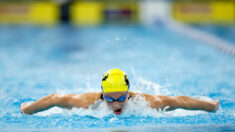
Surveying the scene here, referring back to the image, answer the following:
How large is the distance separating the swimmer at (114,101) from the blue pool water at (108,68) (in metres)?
0.09

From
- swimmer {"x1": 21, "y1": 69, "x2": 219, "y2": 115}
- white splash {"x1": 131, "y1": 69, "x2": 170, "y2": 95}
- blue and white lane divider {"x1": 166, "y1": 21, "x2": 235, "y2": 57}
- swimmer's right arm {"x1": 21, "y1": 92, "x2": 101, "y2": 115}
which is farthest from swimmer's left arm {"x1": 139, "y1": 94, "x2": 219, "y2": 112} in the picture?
blue and white lane divider {"x1": 166, "y1": 21, "x2": 235, "y2": 57}

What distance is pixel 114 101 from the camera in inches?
147

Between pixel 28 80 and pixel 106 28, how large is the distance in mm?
6195

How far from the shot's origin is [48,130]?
3590mm

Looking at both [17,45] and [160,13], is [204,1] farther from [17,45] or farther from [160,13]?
[17,45]

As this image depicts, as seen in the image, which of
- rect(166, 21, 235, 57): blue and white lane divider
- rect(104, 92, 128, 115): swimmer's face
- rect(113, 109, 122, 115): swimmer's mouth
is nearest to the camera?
rect(104, 92, 128, 115): swimmer's face

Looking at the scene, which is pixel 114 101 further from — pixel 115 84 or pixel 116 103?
pixel 115 84

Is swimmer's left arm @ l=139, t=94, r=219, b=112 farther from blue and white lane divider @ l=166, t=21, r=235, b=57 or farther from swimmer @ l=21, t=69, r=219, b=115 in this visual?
blue and white lane divider @ l=166, t=21, r=235, b=57

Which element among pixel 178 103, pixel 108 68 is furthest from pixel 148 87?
pixel 108 68

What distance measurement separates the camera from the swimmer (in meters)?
3.74

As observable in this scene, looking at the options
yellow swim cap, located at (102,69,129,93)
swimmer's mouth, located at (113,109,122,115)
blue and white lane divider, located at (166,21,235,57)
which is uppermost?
blue and white lane divider, located at (166,21,235,57)

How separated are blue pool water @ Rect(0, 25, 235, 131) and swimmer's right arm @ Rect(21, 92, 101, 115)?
75 mm

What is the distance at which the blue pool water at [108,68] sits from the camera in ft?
12.8

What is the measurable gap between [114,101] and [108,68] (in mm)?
3089
